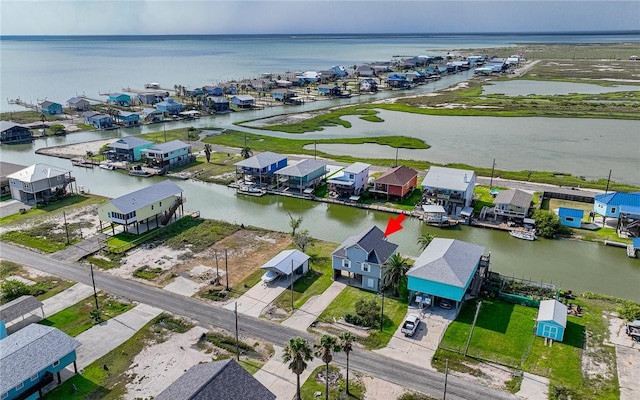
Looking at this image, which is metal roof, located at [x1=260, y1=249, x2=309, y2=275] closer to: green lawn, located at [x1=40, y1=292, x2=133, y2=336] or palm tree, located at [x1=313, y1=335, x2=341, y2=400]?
green lawn, located at [x1=40, y1=292, x2=133, y2=336]

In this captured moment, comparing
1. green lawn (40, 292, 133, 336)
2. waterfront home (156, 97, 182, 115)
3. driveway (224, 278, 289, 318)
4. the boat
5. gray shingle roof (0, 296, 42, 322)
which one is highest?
waterfront home (156, 97, 182, 115)

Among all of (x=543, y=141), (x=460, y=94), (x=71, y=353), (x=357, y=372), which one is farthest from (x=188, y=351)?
(x=460, y=94)

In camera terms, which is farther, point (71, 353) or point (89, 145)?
point (89, 145)

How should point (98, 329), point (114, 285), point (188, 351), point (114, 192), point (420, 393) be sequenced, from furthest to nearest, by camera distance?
point (114, 192), point (114, 285), point (98, 329), point (188, 351), point (420, 393)

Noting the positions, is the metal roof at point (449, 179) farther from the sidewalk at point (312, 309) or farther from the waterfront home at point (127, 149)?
the waterfront home at point (127, 149)

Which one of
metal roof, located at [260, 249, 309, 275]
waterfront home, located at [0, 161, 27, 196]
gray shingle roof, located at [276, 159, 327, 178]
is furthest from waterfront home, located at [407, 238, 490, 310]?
waterfront home, located at [0, 161, 27, 196]

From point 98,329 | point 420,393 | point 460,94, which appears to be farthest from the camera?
point 460,94

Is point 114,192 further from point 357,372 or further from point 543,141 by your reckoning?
point 543,141
